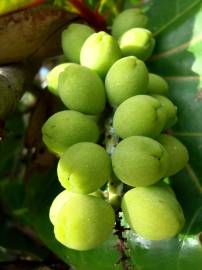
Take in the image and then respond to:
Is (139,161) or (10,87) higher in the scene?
(10,87)

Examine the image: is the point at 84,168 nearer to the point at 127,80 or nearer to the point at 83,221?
the point at 83,221

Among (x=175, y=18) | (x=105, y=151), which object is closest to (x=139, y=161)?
(x=105, y=151)

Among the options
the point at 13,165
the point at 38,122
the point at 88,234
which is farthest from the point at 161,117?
the point at 13,165

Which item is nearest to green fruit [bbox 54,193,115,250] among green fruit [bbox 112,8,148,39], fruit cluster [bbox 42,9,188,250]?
fruit cluster [bbox 42,9,188,250]

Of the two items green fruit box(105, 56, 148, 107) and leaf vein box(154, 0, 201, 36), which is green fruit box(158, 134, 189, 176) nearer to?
green fruit box(105, 56, 148, 107)

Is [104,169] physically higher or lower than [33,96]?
higher

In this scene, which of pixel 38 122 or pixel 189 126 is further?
pixel 38 122

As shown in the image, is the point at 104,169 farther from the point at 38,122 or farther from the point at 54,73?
the point at 38,122
